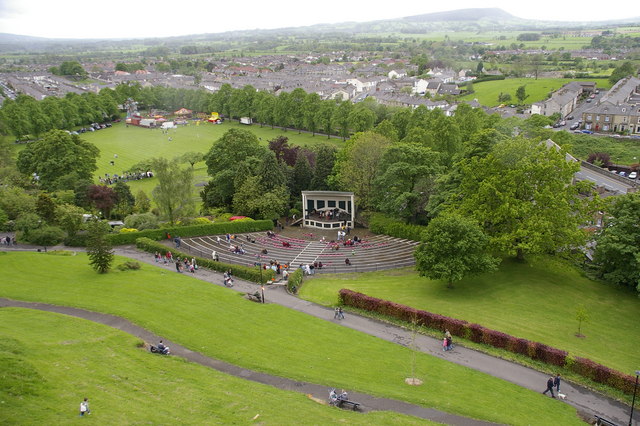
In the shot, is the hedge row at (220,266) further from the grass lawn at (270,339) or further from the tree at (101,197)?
the tree at (101,197)

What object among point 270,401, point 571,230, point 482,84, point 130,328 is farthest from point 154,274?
point 482,84

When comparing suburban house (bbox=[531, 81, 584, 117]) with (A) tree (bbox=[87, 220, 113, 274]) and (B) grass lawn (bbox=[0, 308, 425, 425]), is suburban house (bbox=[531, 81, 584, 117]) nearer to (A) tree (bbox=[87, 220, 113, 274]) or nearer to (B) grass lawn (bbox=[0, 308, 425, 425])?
(A) tree (bbox=[87, 220, 113, 274])

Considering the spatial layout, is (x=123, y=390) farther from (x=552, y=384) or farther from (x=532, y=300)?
(x=532, y=300)

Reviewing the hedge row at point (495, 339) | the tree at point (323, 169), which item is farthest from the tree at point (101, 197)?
the hedge row at point (495, 339)

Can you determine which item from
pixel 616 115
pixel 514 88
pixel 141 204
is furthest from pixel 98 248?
pixel 514 88

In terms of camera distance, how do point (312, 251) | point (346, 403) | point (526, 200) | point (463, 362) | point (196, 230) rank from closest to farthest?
point (346, 403)
point (463, 362)
point (526, 200)
point (312, 251)
point (196, 230)
